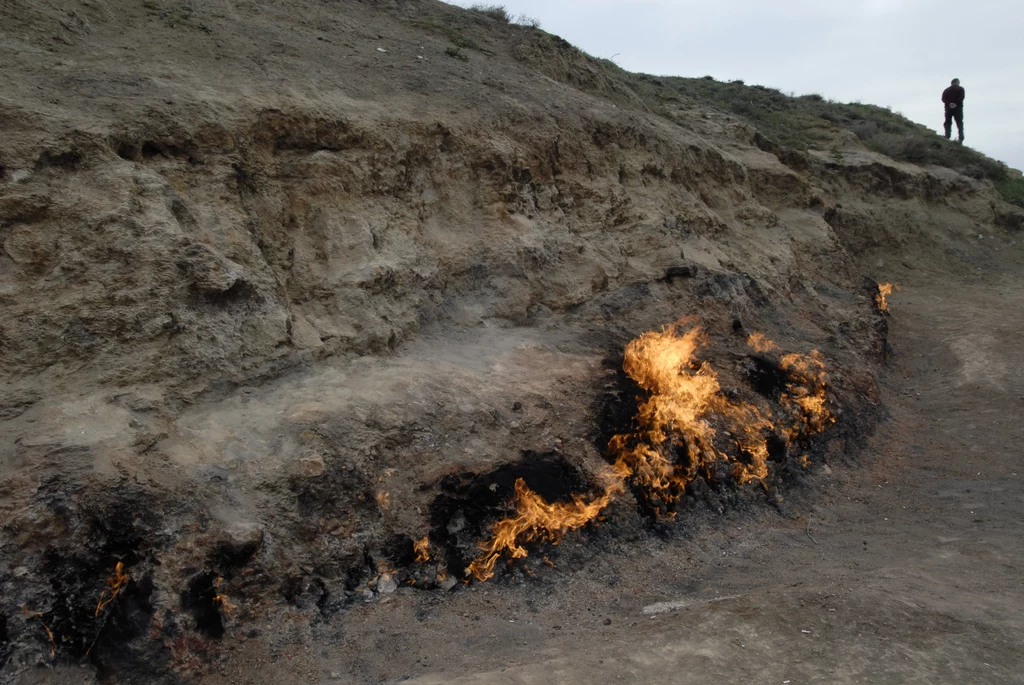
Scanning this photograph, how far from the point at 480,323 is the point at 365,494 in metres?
3.07

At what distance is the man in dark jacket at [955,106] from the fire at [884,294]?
27.1ft

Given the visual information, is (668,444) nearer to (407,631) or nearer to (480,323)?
(480,323)

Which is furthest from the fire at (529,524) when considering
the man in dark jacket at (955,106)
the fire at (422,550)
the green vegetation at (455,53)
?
the man in dark jacket at (955,106)

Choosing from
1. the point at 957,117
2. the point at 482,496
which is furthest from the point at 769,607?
the point at 957,117

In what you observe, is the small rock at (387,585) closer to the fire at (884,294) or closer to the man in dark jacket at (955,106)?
the fire at (884,294)

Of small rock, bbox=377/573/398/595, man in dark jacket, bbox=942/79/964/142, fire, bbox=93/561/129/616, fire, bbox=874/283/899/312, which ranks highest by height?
man in dark jacket, bbox=942/79/964/142

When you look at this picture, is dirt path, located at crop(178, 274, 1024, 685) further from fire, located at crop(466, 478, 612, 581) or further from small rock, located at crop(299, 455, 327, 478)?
small rock, located at crop(299, 455, 327, 478)

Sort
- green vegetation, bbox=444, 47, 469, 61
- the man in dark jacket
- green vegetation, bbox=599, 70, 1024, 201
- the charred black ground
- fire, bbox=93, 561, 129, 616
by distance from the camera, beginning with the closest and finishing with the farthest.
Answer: fire, bbox=93, 561, 129, 616 < the charred black ground < green vegetation, bbox=444, 47, 469, 61 < green vegetation, bbox=599, 70, 1024, 201 < the man in dark jacket

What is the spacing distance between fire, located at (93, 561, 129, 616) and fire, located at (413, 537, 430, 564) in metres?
2.31

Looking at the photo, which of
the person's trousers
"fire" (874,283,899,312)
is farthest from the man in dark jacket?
"fire" (874,283,899,312)

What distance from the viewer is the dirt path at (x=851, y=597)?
5652 millimetres

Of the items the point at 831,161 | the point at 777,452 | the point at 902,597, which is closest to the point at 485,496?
the point at 902,597

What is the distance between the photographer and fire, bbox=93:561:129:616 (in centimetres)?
562

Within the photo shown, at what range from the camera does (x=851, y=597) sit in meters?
6.57
